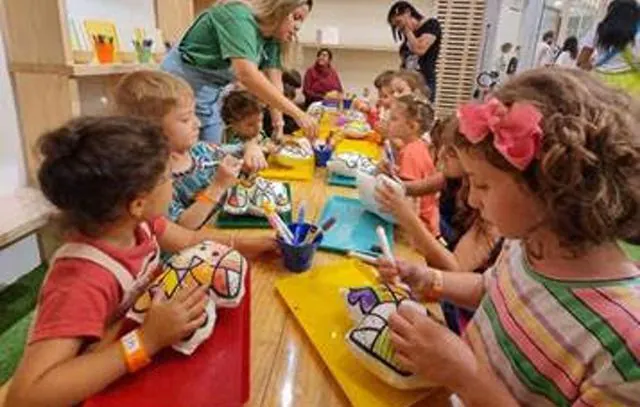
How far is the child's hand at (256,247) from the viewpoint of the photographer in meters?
0.87

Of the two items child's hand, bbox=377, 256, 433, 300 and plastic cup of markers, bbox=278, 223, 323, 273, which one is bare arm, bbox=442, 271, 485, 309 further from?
plastic cup of markers, bbox=278, 223, 323, 273

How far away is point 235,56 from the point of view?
1375mm

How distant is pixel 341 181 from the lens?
1373 millimetres

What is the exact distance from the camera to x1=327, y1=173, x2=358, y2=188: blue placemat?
135 cm

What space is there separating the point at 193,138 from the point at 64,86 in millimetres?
998

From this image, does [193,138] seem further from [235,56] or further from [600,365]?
[600,365]

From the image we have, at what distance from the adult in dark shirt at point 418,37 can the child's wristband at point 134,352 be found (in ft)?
10.1

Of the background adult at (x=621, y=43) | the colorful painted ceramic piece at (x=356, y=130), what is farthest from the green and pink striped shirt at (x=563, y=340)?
the background adult at (x=621, y=43)

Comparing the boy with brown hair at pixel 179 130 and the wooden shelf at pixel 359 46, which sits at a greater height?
the wooden shelf at pixel 359 46

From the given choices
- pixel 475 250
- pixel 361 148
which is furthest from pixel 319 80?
pixel 475 250

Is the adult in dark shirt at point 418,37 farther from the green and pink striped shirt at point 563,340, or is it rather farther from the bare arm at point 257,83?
the green and pink striped shirt at point 563,340

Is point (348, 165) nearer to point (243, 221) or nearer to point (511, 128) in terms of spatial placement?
point (243, 221)

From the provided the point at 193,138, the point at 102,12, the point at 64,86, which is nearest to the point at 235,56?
the point at 193,138

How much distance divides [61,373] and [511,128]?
Answer: 553mm
